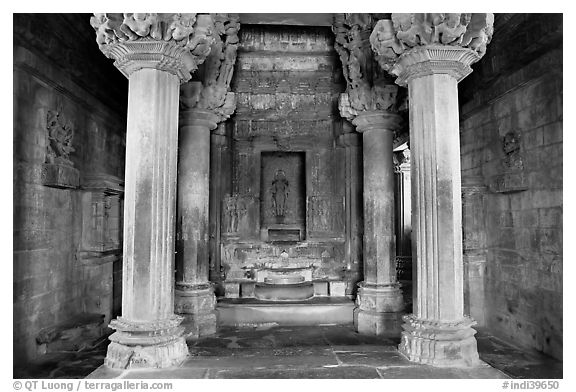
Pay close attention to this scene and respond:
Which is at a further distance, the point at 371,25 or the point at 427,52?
the point at 371,25

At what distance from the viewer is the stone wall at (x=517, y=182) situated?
19.5ft

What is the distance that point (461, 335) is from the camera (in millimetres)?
4723

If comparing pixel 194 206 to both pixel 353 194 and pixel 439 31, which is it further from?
pixel 439 31

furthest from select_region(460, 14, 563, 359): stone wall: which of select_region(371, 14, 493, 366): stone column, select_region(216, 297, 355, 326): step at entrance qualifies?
select_region(216, 297, 355, 326): step at entrance

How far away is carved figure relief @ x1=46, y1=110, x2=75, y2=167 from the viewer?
20.4ft

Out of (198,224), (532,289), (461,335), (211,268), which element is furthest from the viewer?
(211,268)

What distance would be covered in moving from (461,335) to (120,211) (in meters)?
6.42

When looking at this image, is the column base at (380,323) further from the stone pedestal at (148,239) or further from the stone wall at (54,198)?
the stone wall at (54,198)

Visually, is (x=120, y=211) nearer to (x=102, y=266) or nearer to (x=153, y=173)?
(x=102, y=266)

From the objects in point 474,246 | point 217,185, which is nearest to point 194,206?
point 217,185

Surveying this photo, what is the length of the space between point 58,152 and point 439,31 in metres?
5.43

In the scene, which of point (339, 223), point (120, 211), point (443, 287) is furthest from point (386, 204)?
point (120, 211)

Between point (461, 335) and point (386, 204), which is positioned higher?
point (386, 204)

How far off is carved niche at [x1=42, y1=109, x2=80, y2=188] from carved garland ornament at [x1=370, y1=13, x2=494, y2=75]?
476cm
